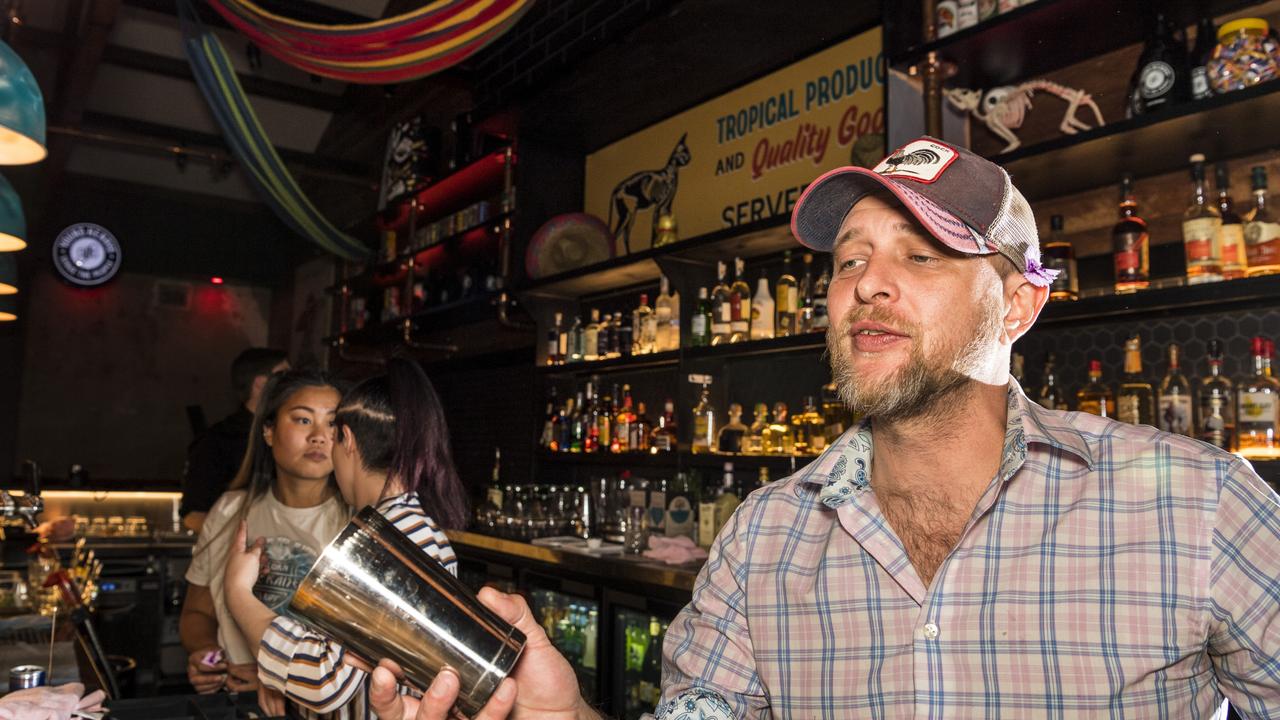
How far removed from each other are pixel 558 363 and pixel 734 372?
1077 mm

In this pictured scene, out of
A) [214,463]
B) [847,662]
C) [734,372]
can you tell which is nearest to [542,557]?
[734,372]

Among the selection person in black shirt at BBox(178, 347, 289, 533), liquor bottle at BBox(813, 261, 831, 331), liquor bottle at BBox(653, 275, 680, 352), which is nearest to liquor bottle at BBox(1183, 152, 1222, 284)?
liquor bottle at BBox(813, 261, 831, 331)

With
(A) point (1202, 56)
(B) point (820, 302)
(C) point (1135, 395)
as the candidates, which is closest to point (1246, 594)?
(C) point (1135, 395)

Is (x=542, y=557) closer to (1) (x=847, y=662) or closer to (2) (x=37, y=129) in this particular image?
(2) (x=37, y=129)

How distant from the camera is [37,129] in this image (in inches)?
97.9

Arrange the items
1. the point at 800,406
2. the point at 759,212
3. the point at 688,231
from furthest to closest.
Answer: the point at 688,231, the point at 759,212, the point at 800,406

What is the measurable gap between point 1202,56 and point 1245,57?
0.15 meters

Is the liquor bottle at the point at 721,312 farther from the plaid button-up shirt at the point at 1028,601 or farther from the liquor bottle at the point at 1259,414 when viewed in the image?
the plaid button-up shirt at the point at 1028,601

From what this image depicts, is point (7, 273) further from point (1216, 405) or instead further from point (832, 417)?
point (1216, 405)

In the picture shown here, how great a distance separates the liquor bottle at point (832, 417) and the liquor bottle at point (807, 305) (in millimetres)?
242

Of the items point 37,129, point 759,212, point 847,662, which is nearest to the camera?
point 847,662

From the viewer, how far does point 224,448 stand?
14.2ft

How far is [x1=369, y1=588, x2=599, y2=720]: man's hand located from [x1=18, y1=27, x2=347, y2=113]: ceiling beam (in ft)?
23.1

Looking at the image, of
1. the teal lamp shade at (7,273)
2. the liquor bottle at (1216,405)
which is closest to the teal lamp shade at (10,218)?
the teal lamp shade at (7,273)
